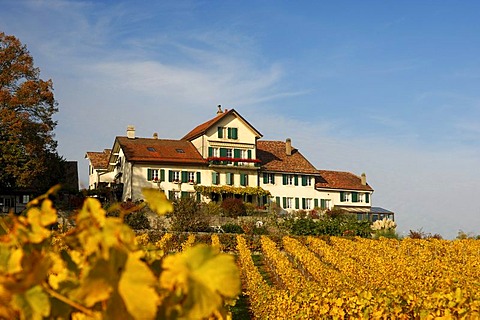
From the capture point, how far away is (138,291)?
132 centimetres

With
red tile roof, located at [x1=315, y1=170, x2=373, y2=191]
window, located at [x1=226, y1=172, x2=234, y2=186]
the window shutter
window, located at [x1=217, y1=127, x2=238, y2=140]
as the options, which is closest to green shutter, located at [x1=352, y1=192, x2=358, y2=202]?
red tile roof, located at [x1=315, y1=170, x2=373, y2=191]

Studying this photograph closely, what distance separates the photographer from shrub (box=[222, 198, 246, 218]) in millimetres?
39500

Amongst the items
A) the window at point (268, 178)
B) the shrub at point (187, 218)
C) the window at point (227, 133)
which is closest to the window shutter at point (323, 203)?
the window at point (268, 178)

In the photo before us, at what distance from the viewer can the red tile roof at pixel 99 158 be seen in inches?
2208

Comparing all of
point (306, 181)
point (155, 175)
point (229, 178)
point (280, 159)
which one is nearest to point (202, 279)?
point (155, 175)

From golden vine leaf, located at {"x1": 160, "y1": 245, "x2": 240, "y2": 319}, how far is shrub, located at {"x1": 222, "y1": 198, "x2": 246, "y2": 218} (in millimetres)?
37639

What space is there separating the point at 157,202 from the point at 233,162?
4451 cm

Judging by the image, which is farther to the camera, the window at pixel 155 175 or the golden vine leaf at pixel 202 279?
the window at pixel 155 175

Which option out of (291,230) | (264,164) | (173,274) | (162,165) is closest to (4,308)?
(173,274)

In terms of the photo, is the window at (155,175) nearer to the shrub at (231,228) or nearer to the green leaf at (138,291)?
the shrub at (231,228)

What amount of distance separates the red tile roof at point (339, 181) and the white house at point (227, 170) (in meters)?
0.09

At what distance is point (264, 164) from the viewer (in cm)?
4841

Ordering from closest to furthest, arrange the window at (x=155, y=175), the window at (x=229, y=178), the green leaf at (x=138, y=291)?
the green leaf at (x=138, y=291) < the window at (x=155, y=175) < the window at (x=229, y=178)

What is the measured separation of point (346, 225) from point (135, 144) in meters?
17.6
